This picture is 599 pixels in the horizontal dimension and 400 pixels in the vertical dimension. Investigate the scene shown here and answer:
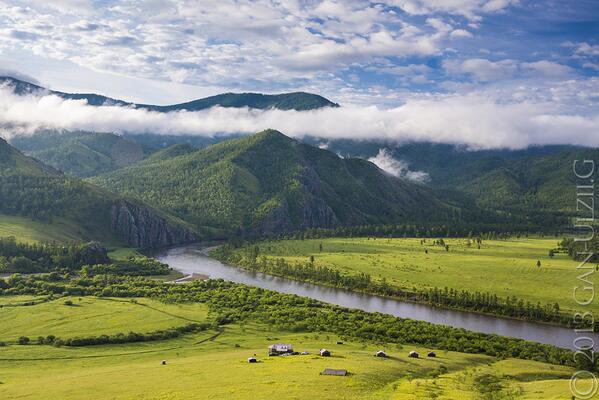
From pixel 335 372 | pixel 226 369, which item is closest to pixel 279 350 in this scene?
pixel 226 369

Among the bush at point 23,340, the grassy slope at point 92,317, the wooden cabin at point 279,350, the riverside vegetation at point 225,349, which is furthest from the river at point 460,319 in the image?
the bush at point 23,340

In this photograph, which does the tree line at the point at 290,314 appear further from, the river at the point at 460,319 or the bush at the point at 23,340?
the bush at the point at 23,340

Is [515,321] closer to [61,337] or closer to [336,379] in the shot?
[336,379]

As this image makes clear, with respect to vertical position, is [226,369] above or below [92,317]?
above

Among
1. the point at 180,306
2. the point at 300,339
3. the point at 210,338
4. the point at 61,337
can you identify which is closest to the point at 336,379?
the point at 300,339

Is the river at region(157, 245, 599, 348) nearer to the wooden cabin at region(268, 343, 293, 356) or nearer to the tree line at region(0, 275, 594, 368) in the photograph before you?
the tree line at region(0, 275, 594, 368)

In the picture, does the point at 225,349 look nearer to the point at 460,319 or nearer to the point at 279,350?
the point at 279,350

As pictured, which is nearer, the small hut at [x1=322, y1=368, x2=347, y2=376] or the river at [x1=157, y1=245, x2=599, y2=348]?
the small hut at [x1=322, y1=368, x2=347, y2=376]

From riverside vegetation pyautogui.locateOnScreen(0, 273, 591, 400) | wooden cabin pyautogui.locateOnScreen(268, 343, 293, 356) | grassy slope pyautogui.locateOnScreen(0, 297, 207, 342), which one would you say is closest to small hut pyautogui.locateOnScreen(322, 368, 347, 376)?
riverside vegetation pyautogui.locateOnScreen(0, 273, 591, 400)

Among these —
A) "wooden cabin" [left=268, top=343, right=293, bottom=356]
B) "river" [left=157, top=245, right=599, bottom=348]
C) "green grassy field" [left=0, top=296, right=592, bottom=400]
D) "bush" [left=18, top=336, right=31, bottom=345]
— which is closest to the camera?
"green grassy field" [left=0, top=296, right=592, bottom=400]
